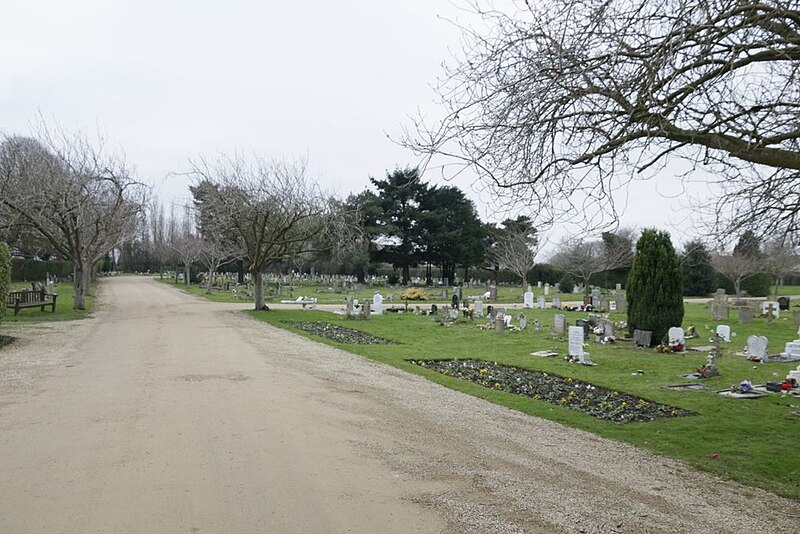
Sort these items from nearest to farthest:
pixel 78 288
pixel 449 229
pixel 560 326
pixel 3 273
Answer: pixel 3 273, pixel 560 326, pixel 78 288, pixel 449 229

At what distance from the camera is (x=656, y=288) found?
18.3 metres

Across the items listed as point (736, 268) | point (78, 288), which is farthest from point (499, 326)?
point (736, 268)

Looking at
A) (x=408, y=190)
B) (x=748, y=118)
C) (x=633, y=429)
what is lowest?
(x=633, y=429)

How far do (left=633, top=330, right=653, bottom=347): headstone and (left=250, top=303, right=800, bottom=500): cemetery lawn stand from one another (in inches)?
13.8

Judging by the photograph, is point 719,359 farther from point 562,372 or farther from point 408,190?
point 408,190

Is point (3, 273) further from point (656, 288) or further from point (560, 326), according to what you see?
point (656, 288)

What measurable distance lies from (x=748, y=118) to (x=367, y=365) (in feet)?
28.7

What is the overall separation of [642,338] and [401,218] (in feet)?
162

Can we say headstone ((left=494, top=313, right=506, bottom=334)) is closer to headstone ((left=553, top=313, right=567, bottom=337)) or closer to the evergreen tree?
headstone ((left=553, top=313, right=567, bottom=337))

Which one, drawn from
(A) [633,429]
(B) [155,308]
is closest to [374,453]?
(A) [633,429]

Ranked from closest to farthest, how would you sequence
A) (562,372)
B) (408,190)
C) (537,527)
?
(537,527), (562,372), (408,190)

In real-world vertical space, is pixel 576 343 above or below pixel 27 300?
below

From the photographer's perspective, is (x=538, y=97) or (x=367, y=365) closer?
(x=538, y=97)

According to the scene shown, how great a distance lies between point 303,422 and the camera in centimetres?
763
